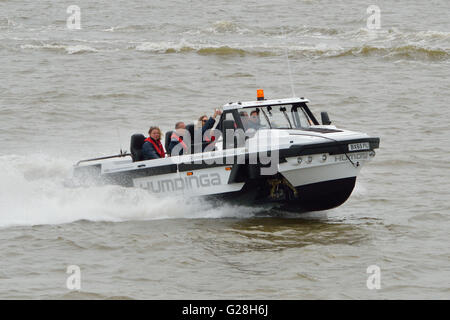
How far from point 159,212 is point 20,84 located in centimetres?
1303

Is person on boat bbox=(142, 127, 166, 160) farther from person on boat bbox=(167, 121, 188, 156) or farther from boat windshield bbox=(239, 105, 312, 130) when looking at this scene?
boat windshield bbox=(239, 105, 312, 130)

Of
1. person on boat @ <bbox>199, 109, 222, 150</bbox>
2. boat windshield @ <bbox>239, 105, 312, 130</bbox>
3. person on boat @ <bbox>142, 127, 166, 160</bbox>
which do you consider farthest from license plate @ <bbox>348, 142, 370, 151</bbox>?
person on boat @ <bbox>142, 127, 166, 160</bbox>

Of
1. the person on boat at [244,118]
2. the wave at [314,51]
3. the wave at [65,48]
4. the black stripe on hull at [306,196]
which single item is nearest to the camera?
the black stripe on hull at [306,196]

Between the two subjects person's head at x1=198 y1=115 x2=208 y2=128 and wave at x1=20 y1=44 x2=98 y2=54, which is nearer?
person's head at x1=198 y1=115 x2=208 y2=128

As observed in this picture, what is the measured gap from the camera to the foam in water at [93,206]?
11.7 metres

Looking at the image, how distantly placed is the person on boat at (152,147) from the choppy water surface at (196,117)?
65 cm

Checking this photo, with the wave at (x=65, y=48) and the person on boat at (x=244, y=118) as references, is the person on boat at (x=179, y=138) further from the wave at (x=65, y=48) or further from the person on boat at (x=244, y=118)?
the wave at (x=65, y=48)

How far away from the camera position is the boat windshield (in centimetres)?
1168

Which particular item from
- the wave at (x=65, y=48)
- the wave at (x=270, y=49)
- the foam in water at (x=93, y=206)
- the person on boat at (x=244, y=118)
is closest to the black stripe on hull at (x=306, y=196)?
the foam in water at (x=93, y=206)

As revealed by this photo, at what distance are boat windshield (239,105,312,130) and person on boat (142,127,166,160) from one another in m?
1.37
